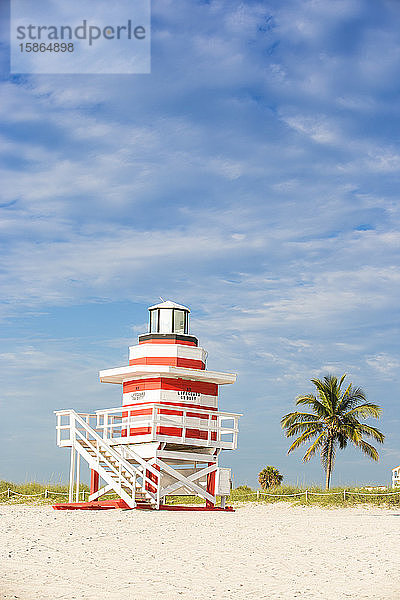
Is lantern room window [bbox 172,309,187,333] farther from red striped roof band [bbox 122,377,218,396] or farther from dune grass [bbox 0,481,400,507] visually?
dune grass [bbox 0,481,400,507]

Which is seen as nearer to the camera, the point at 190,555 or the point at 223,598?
the point at 223,598

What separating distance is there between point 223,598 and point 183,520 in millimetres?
8691

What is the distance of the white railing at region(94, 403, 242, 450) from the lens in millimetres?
24016

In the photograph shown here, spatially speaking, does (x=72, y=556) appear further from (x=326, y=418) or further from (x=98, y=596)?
(x=326, y=418)

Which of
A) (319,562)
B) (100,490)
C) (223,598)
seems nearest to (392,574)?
(319,562)

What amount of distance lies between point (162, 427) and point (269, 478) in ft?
66.5

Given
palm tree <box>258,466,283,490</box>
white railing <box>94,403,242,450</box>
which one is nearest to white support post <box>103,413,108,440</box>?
white railing <box>94,403,242,450</box>

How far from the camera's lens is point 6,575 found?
39.8 ft

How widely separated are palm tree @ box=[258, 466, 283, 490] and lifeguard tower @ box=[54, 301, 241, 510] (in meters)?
18.1

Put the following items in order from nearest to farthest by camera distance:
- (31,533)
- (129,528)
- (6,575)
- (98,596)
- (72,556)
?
(98,596) < (6,575) < (72,556) < (31,533) < (129,528)

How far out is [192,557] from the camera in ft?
47.0

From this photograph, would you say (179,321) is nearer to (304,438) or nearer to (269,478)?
(304,438)

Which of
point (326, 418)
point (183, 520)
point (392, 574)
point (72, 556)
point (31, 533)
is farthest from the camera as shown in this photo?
point (326, 418)

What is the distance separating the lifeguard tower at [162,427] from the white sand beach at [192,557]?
3.48m
